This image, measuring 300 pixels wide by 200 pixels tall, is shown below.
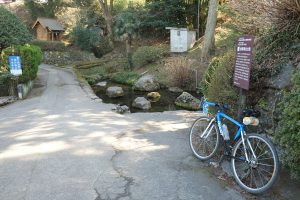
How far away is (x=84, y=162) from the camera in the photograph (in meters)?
5.15

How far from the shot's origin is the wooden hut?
124 feet

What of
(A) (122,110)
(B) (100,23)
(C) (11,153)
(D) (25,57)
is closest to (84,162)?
(C) (11,153)

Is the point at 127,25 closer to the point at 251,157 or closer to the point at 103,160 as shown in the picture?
the point at 103,160

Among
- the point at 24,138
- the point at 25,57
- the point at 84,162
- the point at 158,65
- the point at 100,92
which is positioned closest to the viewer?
the point at 84,162

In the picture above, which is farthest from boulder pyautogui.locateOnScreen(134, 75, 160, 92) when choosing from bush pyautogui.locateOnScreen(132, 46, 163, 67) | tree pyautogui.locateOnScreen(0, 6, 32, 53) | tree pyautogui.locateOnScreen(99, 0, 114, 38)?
tree pyautogui.locateOnScreen(99, 0, 114, 38)

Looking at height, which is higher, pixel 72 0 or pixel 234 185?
pixel 72 0

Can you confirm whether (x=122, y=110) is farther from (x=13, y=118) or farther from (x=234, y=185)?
(x=234, y=185)

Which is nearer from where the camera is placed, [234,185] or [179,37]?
[234,185]

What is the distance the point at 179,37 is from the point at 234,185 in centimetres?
2055

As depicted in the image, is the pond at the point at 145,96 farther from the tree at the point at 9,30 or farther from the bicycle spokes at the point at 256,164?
the bicycle spokes at the point at 256,164

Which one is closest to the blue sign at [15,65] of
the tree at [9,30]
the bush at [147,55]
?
the tree at [9,30]

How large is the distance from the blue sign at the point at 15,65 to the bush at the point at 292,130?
12.9 m

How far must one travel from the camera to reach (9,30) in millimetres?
18234

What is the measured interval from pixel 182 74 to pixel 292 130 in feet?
46.3
